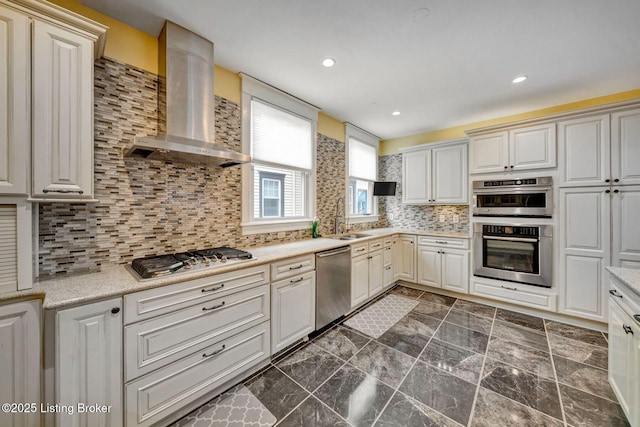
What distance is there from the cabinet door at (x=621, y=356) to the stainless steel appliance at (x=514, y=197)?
64.4 inches

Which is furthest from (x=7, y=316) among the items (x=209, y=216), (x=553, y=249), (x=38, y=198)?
(x=553, y=249)

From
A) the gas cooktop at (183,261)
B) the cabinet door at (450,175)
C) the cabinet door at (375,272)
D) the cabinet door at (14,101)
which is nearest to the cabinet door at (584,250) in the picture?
the cabinet door at (450,175)

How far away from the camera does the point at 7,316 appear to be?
1109 millimetres

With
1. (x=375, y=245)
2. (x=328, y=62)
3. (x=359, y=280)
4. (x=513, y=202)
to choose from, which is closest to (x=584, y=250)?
(x=513, y=202)

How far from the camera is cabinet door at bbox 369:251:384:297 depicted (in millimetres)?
3291

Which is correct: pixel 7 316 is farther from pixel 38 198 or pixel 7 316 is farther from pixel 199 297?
pixel 199 297

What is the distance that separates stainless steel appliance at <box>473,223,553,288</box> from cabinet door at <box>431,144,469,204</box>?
615 mm

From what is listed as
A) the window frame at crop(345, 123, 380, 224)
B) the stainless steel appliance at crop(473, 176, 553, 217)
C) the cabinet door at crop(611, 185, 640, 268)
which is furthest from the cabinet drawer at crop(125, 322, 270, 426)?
the cabinet door at crop(611, 185, 640, 268)

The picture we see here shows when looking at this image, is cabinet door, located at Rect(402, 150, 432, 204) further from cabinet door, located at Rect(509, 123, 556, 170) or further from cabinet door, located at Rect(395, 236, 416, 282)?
cabinet door, located at Rect(509, 123, 556, 170)

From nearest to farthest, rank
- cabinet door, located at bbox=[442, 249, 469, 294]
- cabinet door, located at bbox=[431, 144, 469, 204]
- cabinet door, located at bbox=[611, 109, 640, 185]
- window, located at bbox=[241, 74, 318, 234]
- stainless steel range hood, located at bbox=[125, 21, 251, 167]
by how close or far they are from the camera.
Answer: stainless steel range hood, located at bbox=[125, 21, 251, 167], cabinet door, located at bbox=[611, 109, 640, 185], window, located at bbox=[241, 74, 318, 234], cabinet door, located at bbox=[442, 249, 469, 294], cabinet door, located at bbox=[431, 144, 469, 204]

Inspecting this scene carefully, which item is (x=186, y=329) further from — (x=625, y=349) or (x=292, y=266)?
(x=625, y=349)

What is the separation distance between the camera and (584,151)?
266cm

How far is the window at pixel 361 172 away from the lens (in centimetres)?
411

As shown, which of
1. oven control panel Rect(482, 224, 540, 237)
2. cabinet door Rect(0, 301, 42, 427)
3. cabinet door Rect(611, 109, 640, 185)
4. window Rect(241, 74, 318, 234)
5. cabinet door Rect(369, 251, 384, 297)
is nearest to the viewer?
cabinet door Rect(0, 301, 42, 427)
